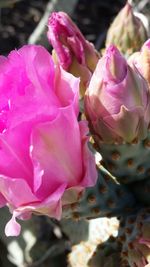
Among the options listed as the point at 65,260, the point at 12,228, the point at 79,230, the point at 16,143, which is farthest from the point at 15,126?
the point at 65,260

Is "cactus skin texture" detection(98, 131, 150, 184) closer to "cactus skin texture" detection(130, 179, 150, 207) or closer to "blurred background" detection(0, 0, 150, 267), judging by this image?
"cactus skin texture" detection(130, 179, 150, 207)

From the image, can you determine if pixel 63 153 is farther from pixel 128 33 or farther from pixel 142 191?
pixel 128 33

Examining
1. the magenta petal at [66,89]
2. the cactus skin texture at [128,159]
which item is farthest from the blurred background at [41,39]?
the magenta petal at [66,89]

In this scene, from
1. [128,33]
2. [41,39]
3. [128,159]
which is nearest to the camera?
[128,159]

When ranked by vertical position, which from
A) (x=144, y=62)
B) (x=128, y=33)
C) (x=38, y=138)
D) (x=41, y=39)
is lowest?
(x=41, y=39)

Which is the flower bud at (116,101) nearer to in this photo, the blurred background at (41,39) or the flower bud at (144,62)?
the flower bud at (144,62)

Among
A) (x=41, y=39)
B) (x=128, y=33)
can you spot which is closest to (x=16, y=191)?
(x=128, y=33)

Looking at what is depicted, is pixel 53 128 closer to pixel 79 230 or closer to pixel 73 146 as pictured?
pixel 73 146
